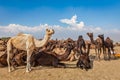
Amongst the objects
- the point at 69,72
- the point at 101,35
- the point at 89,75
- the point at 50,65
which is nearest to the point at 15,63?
the point at 50,65

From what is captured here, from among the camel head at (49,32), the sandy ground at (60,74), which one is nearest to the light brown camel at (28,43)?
the camel head at (49,32)

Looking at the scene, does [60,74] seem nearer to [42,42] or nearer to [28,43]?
[42,42]

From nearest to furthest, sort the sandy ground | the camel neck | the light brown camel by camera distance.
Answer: the sandy ground, the light brown camel, the camel neck

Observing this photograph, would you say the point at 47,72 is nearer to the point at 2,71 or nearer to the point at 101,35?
the point at 2,71

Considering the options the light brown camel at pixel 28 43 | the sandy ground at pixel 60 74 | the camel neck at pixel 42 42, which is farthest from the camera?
the camel neck at pixel 42 42

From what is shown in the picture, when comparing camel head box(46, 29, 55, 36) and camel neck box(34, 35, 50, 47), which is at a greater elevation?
camel head box(46, 29, 55, 36)

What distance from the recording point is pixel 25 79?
14016mm

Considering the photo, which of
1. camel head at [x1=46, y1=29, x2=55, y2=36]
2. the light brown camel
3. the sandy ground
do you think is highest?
camel head at [x1=46, y1=29, x2=55, y2=36]

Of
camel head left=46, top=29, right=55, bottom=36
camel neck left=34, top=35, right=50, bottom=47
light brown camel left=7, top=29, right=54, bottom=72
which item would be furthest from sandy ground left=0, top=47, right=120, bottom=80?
camel head left=46, top=29, right=55, bottom=36

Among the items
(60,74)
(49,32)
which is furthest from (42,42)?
(60,74)

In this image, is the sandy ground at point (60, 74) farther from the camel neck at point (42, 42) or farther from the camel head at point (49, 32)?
the camel head at point (49, 32)

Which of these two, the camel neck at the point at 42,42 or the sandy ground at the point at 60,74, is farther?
the camel neck at the point at 42,42

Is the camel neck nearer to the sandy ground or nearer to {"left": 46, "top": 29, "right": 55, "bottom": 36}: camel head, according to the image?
Result: {"left": 46, "top": 29, "right": 55, "bottom": 36}: camel head

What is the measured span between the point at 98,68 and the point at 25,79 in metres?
5.21
